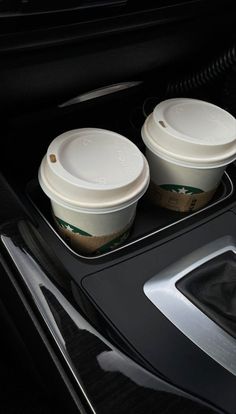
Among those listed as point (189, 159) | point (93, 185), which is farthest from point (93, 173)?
point (189, 159)

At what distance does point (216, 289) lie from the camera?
0.54 m

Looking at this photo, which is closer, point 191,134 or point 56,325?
point 56,325

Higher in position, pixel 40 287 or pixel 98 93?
pixel 98 93

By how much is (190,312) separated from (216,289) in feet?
0.17

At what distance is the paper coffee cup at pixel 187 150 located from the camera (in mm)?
595

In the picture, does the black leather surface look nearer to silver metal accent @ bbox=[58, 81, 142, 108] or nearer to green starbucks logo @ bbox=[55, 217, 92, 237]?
green starbucks logo @ bbox=[55, 217, 92, 237]

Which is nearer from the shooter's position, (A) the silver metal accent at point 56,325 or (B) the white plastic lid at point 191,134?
(A) the silver metal accent at point 56,325

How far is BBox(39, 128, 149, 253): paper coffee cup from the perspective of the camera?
526 millimetres

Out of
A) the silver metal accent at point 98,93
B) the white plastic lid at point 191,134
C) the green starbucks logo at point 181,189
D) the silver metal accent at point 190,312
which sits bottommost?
the silver metal accent at point 190,312

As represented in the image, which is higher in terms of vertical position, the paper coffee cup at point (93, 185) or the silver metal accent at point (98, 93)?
the silver metal accent at point (98, 93)

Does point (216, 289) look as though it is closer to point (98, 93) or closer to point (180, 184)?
point (180, 184)

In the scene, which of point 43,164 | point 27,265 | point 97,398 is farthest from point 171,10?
point 97,398

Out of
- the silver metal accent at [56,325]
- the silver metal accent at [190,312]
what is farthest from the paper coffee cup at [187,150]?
the silver metal accent at [56,325]

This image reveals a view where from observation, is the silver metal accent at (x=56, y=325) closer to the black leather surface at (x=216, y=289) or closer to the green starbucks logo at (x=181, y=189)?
the black leather surface at (x=216, y=289)
